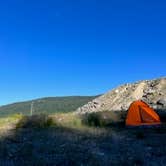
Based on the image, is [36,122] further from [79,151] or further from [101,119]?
[79,151]

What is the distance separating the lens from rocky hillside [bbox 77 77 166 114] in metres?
51.9

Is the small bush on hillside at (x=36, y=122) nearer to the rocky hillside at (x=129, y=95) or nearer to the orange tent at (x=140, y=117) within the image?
the orange tent at (x=140, y=117)

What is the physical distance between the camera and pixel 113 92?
60219 mm

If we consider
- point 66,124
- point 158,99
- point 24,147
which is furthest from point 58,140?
point 158,99

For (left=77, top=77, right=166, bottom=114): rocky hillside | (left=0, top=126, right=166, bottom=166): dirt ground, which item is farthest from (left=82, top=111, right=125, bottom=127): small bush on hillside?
(left=77, top=77, right=166, bottom=114): rocky hillside

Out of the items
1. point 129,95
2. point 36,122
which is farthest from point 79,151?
point 129,95

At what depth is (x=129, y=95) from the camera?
56188 millimetres

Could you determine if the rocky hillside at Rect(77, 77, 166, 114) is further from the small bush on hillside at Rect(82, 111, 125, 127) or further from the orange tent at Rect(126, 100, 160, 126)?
the orange tent at Rect(126, 100, 160, 126)

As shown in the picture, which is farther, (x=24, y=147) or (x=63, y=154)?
(x=24, y=147)

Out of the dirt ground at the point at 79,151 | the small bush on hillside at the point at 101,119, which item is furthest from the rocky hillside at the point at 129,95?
the dirt ground at the point at 79,151

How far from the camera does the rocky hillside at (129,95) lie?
51938 millimetres

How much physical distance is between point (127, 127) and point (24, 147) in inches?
437

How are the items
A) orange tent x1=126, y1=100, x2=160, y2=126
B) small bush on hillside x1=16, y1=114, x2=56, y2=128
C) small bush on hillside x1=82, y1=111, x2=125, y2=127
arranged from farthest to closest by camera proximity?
small bush on hillside x1=82, y1=111, x2=125, y2=127
orange tent x1=126, y1=100, x2=160, y2=126
small bush on hillside x1=16, y1=114, x2=56, y2=128

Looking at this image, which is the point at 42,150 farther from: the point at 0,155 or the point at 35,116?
the point at 35,116
